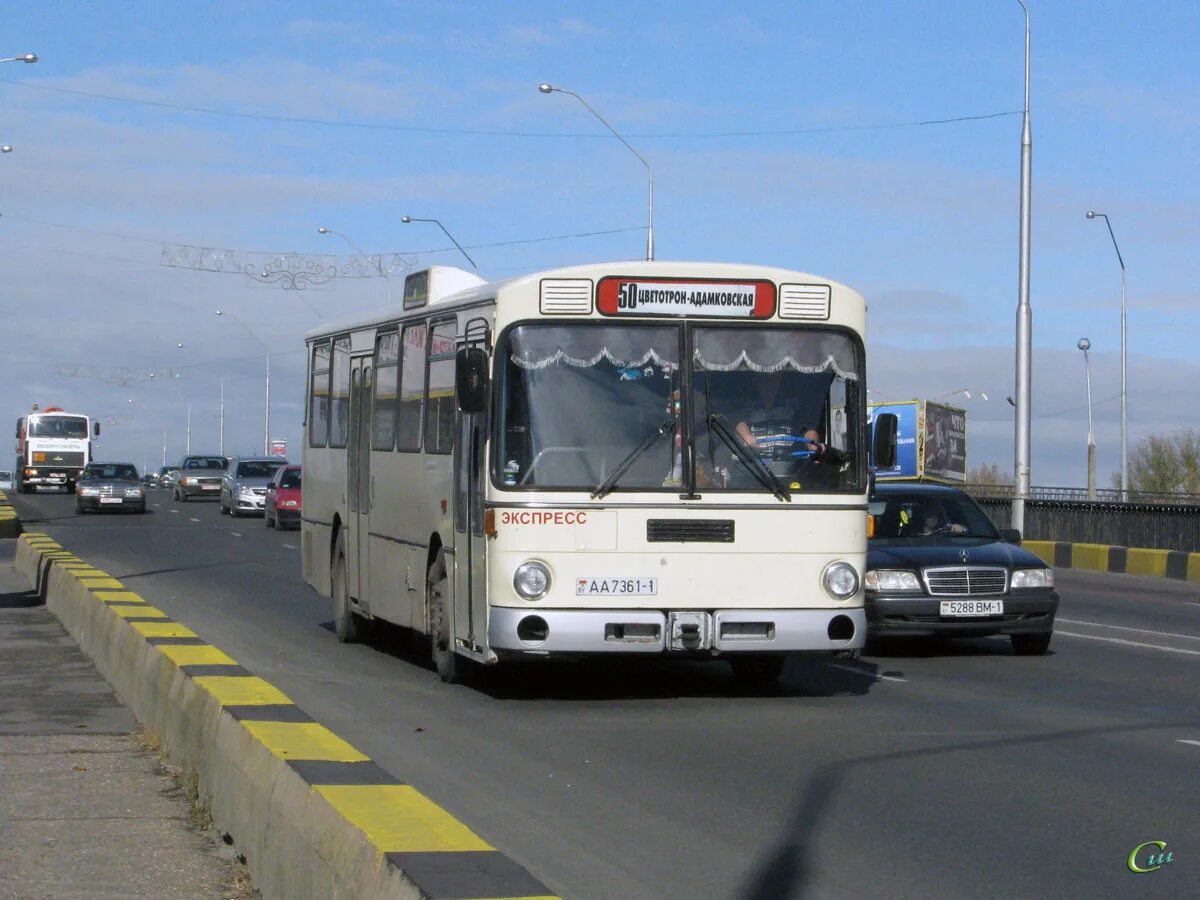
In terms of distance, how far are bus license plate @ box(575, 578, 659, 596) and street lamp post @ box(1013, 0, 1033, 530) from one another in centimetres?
2306

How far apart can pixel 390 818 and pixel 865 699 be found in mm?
7698

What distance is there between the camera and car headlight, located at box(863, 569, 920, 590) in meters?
15.5

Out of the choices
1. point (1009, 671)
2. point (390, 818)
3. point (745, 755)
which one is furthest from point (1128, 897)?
point (1009, 671)

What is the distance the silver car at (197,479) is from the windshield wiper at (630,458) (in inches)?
2277

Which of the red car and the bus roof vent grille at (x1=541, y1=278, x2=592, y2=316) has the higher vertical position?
the bus roof vent grille at (x1=541, y1=278, x2=592, y2=316)

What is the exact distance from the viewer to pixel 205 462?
7194 cm

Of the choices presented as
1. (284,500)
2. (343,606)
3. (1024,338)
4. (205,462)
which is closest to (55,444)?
(205,462)

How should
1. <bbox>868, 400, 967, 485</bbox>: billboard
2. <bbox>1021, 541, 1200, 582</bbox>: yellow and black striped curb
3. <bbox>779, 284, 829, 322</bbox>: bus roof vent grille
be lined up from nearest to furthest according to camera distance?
<bbox>779, 284, 829, 322</bbox>: bus roof vent grille, <bbox>1021, 541, 1200, 582</bbox>: yellow and black striped curb, <bbox>868, 400, 967, 485</bbox>: billboard

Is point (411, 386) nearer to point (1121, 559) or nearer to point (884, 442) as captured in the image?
point (884, 442)

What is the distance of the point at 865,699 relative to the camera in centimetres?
1255

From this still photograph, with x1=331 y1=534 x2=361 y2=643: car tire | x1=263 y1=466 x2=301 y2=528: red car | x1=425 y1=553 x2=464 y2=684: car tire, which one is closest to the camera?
x1=425 y1=553 x2=464 y2=684: car tire

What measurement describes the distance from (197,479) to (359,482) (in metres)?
54.5

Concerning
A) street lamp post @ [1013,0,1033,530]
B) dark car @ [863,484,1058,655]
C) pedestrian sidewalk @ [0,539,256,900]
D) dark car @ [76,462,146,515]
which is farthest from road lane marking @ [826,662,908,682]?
dark car @ [76,462,146,515]

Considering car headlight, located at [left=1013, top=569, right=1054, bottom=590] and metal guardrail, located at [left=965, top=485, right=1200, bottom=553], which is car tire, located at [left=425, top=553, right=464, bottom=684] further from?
metal guardrail, located at [left=965, top=485, right=1200, bottom=553]
